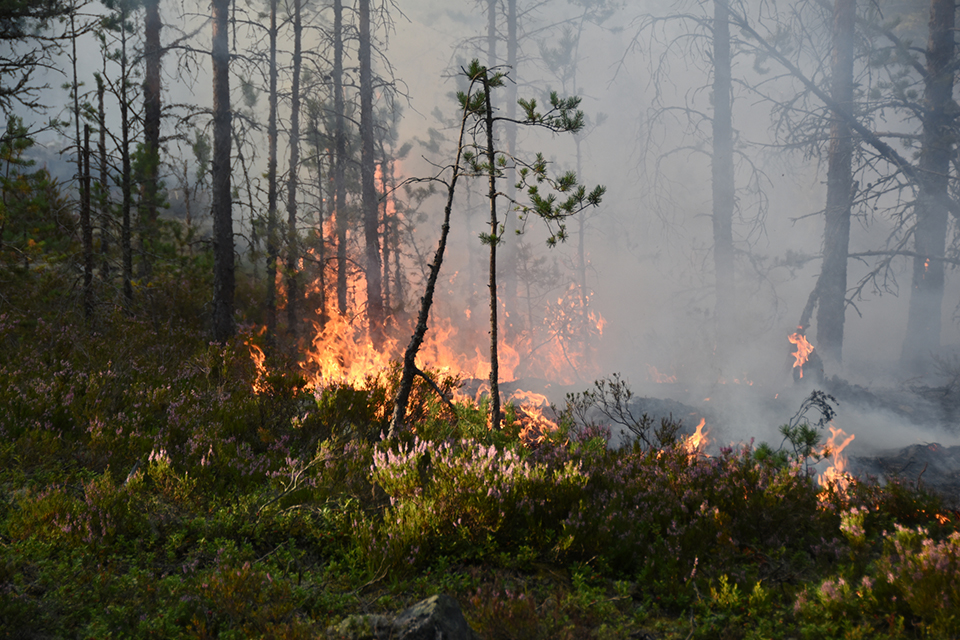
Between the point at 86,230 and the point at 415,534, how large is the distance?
27.9 feet

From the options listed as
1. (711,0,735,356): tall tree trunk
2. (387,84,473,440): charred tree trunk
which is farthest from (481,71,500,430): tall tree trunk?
(711,0,735,356): tall tree trunk

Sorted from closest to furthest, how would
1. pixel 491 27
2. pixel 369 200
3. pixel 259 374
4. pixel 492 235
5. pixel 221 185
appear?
pixel 492 235
pixel 259 374
pixel 221 185
pixel 369 200
pixel 491 27

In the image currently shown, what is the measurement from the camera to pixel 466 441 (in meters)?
4.45

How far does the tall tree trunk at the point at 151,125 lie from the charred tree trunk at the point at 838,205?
1661 centimetres

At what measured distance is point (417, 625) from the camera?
2.19 metres

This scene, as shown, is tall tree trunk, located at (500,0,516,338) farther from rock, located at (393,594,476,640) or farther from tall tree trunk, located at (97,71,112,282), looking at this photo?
rock, located at (393,594,476,640)

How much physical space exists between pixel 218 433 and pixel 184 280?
23.7 ft

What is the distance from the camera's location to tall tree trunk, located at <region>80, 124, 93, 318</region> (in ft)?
26.6

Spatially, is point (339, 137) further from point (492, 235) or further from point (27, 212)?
point (492, 235)

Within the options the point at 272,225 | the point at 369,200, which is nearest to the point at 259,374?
the point at 369,200

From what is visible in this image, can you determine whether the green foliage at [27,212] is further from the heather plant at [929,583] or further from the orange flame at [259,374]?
the heather plant at [929,583]

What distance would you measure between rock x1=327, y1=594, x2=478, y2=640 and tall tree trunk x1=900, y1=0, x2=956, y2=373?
678 inches

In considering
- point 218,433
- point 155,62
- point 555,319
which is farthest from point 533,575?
point 555,319

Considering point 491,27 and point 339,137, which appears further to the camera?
point 491,27
